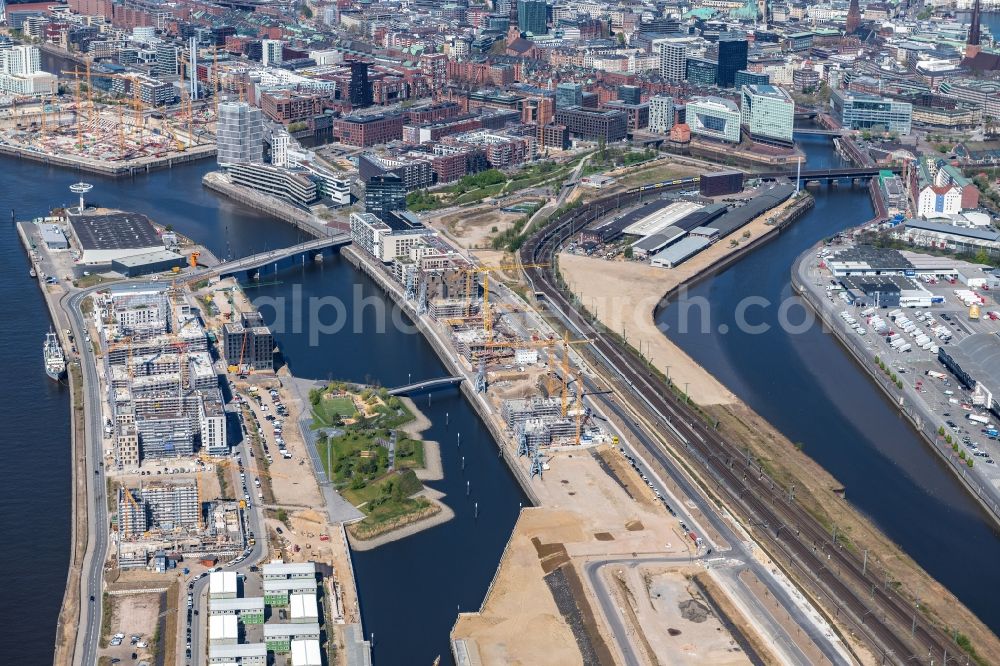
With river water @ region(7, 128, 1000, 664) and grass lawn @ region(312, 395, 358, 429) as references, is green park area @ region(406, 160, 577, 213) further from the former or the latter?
grass lawn @ region(312, 395, 358, 429)

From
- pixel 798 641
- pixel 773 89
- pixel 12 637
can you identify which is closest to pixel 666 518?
pixel 798 641

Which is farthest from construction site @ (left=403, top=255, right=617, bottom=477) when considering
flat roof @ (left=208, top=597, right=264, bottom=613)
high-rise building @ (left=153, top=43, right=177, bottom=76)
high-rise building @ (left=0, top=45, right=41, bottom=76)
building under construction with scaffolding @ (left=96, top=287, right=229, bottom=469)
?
high-rise building @ (left=0, top=45, right=41, bottom=76)

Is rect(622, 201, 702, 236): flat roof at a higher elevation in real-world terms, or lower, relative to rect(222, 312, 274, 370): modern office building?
higher

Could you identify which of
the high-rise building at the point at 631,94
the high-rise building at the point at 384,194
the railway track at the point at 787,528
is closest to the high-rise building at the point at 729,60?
the high-rise building at the point at 631,94

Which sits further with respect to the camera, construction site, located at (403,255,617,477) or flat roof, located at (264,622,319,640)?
construction site, located at (403,255,617,477)

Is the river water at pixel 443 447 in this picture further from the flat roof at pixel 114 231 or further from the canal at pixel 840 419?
the flat roof at pixel 114 231

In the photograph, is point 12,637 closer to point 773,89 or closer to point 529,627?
point 529,627

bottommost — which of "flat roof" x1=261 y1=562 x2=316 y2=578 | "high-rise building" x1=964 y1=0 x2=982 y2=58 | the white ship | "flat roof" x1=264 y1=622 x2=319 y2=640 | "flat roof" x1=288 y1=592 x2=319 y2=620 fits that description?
"flat roof" x1=264 y1=622 x2=319 y2=640
